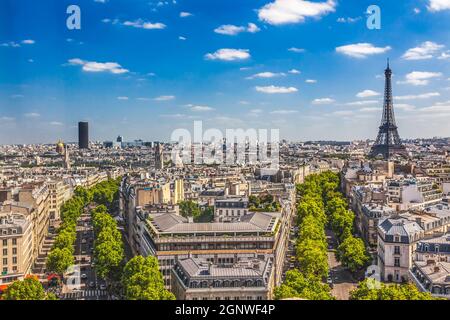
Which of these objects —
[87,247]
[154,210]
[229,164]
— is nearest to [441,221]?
[154,210]

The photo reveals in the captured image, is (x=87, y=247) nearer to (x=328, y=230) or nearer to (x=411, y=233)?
(x=328, y=230)

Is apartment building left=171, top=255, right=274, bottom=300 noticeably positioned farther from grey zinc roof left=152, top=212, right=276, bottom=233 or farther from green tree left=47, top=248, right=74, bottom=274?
green tree left=47, top=248, right=74, bottom=274

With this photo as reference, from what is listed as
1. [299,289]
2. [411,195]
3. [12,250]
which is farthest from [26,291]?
[411,195]

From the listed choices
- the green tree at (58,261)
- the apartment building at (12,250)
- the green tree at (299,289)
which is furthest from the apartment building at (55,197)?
the green tree at (299,289)

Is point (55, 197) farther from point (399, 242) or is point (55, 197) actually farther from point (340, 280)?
point (399, 242)

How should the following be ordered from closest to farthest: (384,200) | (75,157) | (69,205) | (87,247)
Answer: (87,247), (384,200), (69,205), (75,157)

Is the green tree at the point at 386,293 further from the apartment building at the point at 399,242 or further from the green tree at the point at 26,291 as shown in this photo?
the green tree at the point at 26,291

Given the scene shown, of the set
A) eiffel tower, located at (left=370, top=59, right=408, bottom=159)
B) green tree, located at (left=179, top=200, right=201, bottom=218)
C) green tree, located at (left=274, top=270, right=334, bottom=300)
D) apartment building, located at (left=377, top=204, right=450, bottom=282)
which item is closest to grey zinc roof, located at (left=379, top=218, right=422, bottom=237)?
apartment building, located at (left=377, top=204, right=450, bottom=282)
